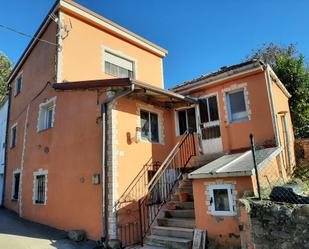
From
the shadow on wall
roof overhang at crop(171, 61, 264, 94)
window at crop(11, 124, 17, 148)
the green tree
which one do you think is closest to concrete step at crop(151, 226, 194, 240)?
the shadow on wall

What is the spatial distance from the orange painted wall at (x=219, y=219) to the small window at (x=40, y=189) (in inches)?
267

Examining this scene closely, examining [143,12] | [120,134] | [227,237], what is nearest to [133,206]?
[120,134]

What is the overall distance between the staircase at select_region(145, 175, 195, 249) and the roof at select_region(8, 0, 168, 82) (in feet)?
29.2

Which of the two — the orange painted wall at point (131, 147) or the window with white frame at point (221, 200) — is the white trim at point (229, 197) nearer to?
the window with white frame at point (221, 200)

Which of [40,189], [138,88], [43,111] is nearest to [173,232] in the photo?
[138,88]

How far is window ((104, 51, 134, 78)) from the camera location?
13.4 metres

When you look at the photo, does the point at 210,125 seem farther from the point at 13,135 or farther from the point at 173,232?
the point at 13,135

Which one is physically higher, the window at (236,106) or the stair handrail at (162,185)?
the window at (236,106)

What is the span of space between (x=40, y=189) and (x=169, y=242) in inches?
259

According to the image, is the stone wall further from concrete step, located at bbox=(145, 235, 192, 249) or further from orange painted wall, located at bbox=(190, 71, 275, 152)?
orange painted wall, located at bbox=(190, 71, 275, 152)

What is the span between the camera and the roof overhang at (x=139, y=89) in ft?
28.2

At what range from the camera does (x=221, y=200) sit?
21.8ft

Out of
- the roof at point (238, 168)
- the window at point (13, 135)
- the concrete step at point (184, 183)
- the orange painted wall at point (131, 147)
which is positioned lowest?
the concrete step at point (184, 183)

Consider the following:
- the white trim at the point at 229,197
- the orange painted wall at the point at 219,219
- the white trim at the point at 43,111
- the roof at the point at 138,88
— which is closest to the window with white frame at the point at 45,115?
the white trim at the point at 43,111
